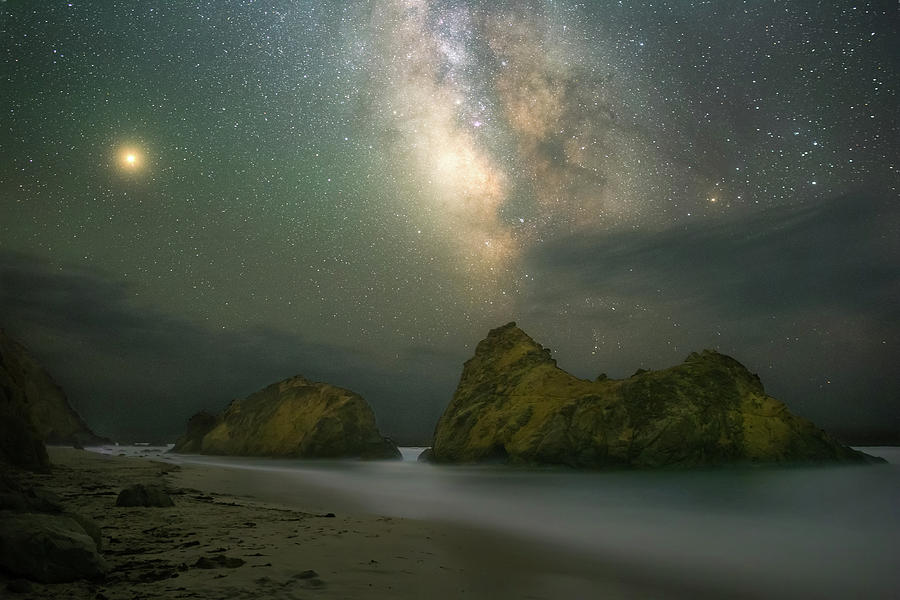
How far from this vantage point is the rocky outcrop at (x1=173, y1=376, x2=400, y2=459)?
61.2m

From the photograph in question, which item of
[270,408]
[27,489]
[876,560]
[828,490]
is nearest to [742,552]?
[876,560]

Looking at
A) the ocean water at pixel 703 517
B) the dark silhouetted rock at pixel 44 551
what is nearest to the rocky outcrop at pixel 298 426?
the ocean water at pixel 703 517

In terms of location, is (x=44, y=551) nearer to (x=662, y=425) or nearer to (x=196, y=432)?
(x=662, y=425)

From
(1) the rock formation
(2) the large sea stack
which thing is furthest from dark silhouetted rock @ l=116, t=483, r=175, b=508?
(2) the large sea stack

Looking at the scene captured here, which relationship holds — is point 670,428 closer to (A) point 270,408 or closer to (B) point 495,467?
(B) point 495,467

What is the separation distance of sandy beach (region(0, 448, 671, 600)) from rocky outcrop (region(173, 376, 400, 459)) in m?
51.6

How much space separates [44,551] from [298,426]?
209 feet

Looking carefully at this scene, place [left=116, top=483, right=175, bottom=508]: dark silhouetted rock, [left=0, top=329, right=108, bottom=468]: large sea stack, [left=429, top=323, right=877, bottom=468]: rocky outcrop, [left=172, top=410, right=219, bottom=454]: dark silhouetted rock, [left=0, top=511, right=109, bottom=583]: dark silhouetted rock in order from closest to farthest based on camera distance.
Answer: [left=0, top=511, right=109, bottom=583]: dark silhouetted rock < [left=116, top=483, right=175, bottom=508]: dark silhouetted rock < [left=0, top=329, right=108, bottom=468]: large sea stack < [left=429, top=323, right=877, bottom=468]: rocky outcrop < [left=172, top=410, right=219, bottom=454]: dark silhouetted rock

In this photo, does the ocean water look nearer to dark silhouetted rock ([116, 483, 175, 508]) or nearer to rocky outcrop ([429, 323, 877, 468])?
rocky outcrop ([429, 323, 877, 468])

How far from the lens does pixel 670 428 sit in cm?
3141

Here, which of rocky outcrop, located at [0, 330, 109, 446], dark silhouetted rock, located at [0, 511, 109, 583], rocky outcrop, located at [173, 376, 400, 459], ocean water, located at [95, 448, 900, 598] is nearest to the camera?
dark silhouetted rock, located at [0, 511, 109, 583]

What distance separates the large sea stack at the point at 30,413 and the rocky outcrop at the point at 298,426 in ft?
72.3

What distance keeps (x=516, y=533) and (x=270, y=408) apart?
2607 inches

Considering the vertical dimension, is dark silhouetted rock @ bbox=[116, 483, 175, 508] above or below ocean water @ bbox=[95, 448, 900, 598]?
above
